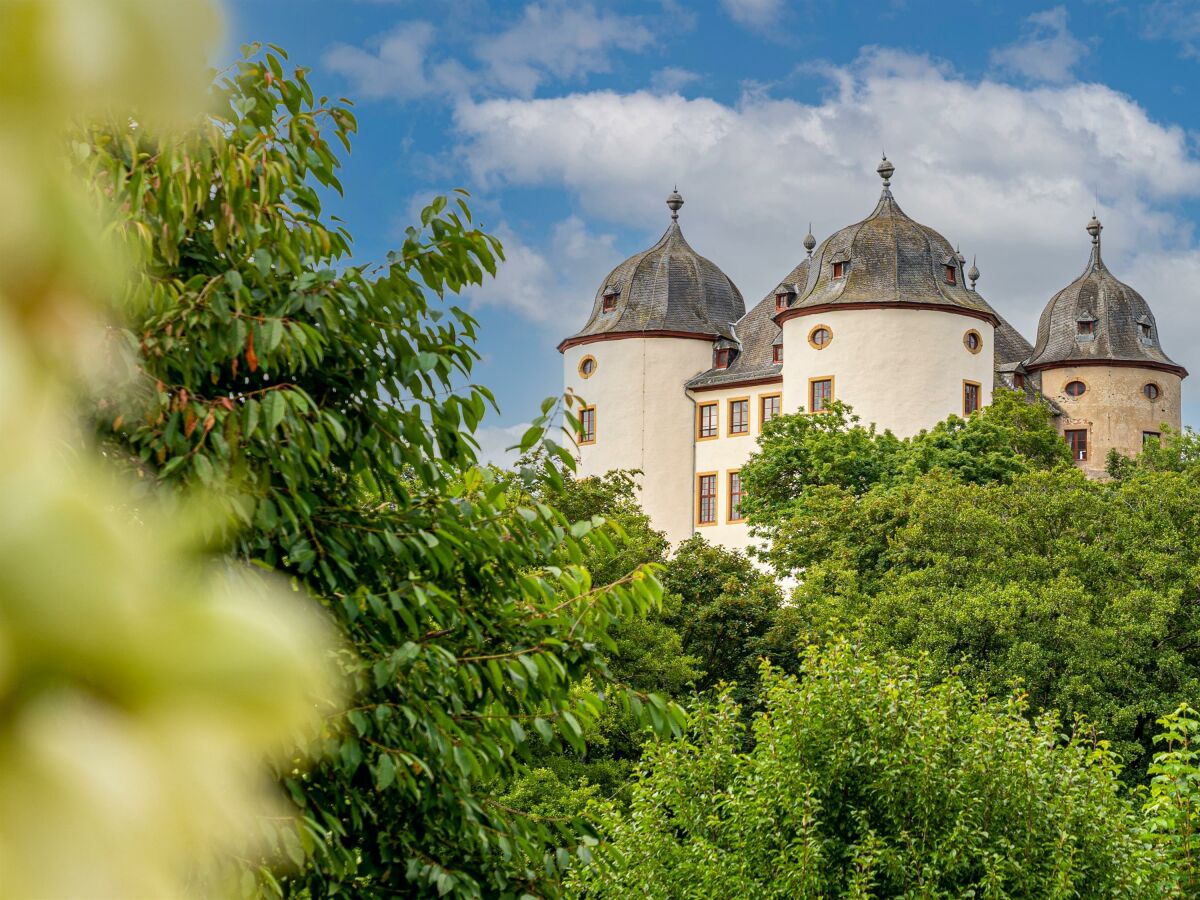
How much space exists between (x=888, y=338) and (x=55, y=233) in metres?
62.5

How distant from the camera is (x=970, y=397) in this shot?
61875 mm

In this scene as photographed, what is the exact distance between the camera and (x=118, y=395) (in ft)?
3.74

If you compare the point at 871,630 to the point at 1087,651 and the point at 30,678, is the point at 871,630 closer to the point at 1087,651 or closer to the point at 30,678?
the point at 1087,651

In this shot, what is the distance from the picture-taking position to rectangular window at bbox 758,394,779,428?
212 ft

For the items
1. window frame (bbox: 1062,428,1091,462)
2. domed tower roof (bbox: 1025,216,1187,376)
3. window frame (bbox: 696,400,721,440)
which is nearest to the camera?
window frame (bbox: 696,400,721,440)

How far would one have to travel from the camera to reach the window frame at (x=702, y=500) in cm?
6444

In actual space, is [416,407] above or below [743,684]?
below

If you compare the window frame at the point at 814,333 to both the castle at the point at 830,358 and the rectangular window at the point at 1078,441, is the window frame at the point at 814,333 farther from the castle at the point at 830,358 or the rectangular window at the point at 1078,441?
the rectangular window at the point at 1078,441

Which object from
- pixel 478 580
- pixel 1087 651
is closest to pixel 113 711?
pixel 478 580

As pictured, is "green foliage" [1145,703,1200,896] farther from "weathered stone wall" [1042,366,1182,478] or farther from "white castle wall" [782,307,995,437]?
"weathered stone wall" [1042,366,1182,478]

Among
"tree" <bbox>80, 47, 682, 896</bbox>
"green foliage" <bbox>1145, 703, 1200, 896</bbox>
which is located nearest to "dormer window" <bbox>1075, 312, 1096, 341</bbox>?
"green foliage" <bbox>1145, 703, 1200, 896</bbox>

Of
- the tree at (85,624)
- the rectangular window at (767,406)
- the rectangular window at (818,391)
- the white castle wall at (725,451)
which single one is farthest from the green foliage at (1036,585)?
the tree at (85,624)

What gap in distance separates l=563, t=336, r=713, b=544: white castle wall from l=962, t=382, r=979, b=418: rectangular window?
38.3 ft

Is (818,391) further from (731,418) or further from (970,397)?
(970,397)
